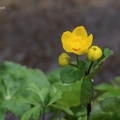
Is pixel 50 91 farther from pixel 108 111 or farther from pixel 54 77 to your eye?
pixel 54 77

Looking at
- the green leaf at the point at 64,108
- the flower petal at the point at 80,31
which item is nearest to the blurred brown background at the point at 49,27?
the green leaf at the point at 64,108

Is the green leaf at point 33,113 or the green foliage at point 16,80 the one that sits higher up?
the green leaf at point 33,113

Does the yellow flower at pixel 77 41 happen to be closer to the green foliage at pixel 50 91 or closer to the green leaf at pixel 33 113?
the green foliage at pixel 50 91

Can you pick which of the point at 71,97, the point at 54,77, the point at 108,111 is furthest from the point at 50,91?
the point at 54,77

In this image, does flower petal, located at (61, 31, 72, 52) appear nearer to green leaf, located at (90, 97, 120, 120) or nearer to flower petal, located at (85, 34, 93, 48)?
flower petal, located at (85, 34, 93, 48)

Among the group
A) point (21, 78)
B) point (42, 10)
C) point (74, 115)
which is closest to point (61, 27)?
point (42, 10)

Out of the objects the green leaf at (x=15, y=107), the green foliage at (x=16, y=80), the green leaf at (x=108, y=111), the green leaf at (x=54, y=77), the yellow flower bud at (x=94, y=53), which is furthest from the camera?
the green leaf at (x=54, y=77)
